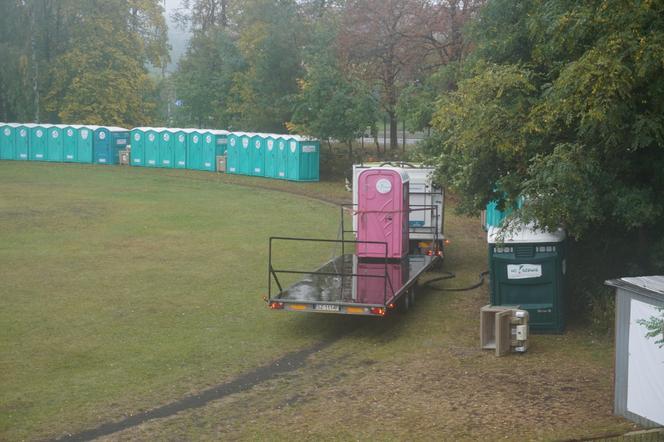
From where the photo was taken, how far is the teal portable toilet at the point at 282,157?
40.6m

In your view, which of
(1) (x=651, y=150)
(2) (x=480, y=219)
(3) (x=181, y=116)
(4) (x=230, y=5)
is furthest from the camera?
(4) (x=230, y=5)

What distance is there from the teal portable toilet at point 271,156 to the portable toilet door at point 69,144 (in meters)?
12.4

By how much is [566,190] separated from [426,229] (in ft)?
25.9

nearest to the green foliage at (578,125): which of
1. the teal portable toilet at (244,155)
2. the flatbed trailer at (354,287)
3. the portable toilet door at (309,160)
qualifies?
the flatbed trailer at (354,287)

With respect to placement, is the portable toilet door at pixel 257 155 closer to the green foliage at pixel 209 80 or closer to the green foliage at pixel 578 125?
the green foliage at pixel 209 80

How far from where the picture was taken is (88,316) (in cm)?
1586

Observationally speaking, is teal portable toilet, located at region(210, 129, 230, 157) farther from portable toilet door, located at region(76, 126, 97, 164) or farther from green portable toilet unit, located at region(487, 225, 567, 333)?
green portable toilet unit, located at region(487, 225, 567, 333)

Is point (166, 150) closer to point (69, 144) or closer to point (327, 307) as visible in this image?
point (69, 144)

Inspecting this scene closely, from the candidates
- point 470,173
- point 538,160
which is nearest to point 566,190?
point 538,160

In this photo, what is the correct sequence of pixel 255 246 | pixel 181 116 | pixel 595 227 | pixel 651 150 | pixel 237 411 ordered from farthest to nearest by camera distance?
pixel 181 116 < pixel 255 246 < pixel 595 227 < pixel 651 150 < pixel 237 411

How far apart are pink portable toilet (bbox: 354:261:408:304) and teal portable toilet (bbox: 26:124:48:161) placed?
35.1m

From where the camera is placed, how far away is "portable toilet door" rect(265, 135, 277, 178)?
41.2 m

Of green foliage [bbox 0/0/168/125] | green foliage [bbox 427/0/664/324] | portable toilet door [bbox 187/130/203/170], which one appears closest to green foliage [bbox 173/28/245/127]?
green foliage [bbox 0/0/168/125]

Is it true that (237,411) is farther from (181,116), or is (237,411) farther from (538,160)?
(181,116)
